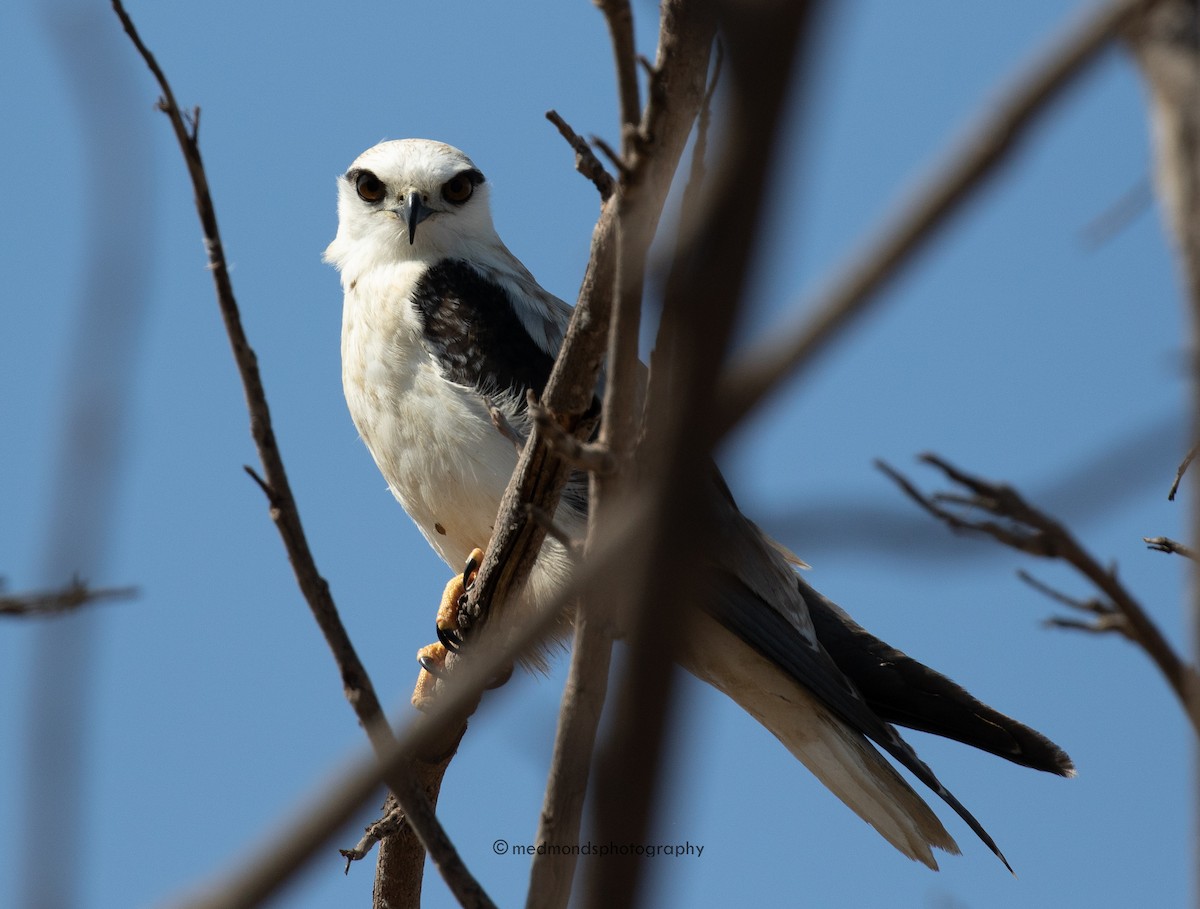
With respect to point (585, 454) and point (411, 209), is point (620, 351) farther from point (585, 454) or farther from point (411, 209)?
point (411, 209)

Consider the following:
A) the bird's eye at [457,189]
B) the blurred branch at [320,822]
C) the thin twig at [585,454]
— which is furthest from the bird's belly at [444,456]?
the blurred branch at [320,822]

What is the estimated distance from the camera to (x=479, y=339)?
4660 millimetres

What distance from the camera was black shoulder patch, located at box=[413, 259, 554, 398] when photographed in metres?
4.60

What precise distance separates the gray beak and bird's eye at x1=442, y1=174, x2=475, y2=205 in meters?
0.15

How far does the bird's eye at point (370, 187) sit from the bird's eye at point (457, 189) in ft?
0.85

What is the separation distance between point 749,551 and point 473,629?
1308 millimetres

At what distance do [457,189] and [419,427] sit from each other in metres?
1.40

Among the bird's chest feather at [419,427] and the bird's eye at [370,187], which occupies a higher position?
the bird's eye at [370,187]

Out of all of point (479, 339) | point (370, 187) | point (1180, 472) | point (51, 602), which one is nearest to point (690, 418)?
point (51, 602)

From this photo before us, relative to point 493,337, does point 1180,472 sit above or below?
below

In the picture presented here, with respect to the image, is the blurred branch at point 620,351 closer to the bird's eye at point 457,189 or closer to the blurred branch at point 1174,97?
the blurred branch at point 1174,97

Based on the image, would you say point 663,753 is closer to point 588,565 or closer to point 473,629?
point 588,565

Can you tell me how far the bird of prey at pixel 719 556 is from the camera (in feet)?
14.4

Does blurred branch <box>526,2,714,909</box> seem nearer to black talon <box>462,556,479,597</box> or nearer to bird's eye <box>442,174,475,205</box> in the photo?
black talon <box>462,556,479,597</box>
